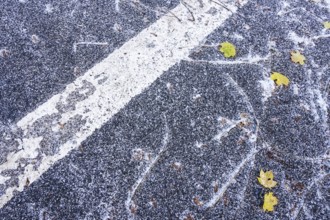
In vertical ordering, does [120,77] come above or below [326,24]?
below

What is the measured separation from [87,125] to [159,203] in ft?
1.99

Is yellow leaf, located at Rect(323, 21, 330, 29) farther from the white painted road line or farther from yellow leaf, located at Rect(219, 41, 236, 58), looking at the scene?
yellow leaf, located at Rect(219, 41, 236, 58)

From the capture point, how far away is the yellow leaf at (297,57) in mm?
2365

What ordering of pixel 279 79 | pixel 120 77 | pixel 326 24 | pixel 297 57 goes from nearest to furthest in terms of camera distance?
pixel 120 77, pixel 279 79, pixel 297 57, pixel 326 24

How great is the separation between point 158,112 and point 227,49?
0.75 m

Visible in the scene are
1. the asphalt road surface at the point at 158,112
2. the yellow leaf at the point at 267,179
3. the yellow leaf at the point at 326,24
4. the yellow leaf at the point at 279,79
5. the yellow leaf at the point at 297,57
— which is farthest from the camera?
the yellow leaf at the point at 326,24

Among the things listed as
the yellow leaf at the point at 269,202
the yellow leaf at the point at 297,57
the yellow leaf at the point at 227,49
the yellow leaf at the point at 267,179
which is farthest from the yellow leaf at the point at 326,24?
the yellow leaf at the point at 269,202

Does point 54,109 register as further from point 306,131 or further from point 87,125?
point 306,131

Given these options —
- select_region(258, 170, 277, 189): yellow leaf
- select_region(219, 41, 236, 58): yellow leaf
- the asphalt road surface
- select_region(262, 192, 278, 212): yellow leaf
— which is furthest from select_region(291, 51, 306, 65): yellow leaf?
select_region(262, 192, 278, 212): yellow leaf

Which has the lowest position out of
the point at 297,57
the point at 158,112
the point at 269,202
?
the point at 269,202

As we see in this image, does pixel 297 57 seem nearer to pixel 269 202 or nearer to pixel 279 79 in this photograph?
pixel 279 79

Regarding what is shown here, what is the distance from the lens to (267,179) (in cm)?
184

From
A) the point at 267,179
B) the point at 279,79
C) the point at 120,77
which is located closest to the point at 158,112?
the point at 120,77

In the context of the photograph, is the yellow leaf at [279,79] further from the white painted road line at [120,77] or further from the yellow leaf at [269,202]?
the yellow leaf at [269,202]
